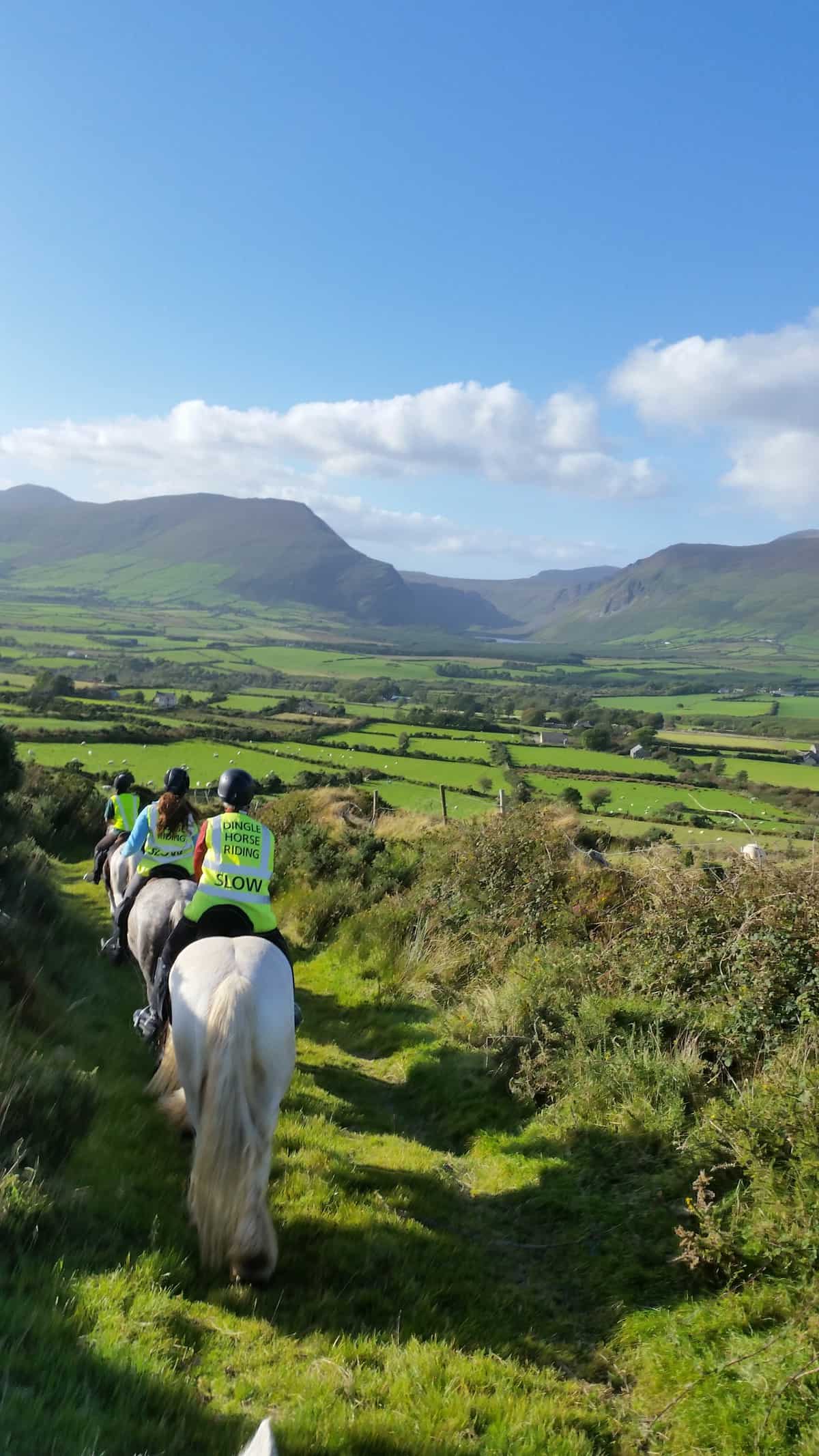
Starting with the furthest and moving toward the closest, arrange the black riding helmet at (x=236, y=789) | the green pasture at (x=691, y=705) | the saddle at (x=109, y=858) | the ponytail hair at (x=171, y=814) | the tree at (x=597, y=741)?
1. the green pasture at (x=691, y=705)
2. the tree at (x=597, y=741)
3. the saddle at (x=109, y=858)
4. the ponytail hair at (x=171, y=814)
5. the black riding helmet at (x=236, y=789)

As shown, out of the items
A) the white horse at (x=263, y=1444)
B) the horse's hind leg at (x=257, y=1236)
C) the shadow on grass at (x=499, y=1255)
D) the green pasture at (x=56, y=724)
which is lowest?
the green pasture at (x=56, y=724)

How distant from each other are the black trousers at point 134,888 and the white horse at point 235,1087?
124 inches

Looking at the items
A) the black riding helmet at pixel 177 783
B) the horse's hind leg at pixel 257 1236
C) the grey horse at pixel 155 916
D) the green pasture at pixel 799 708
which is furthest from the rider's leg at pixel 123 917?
the green pasture at pixel 799 708

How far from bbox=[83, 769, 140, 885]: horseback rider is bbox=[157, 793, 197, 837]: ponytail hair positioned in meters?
2.26

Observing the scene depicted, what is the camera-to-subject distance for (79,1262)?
3625mm

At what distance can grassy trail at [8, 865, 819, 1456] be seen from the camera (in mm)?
3000

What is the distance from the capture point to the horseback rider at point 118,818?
10.2 meters

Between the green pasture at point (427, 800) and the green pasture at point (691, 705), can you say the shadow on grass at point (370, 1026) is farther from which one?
the green pasture at point (691, 705)

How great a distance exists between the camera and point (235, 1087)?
422cm

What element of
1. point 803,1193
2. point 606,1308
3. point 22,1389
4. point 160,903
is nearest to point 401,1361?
point 606,1308

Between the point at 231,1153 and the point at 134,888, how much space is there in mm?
4316

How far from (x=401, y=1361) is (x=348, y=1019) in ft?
19.4

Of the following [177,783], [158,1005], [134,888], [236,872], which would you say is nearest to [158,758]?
[134,888]

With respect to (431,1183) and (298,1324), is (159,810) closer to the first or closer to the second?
(431,1183)
